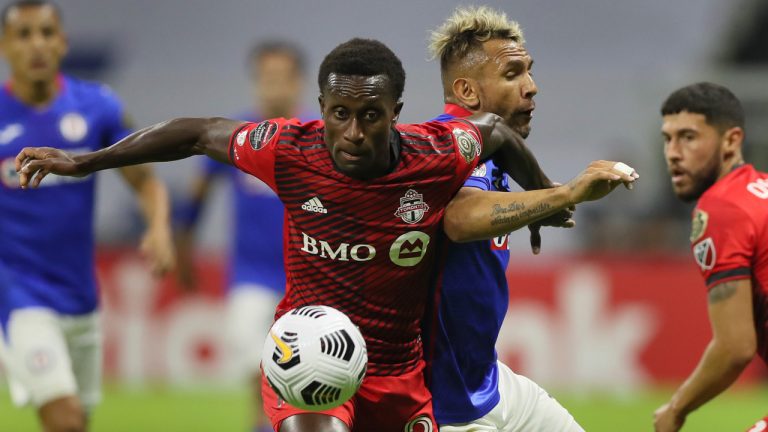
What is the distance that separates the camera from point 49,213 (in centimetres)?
725

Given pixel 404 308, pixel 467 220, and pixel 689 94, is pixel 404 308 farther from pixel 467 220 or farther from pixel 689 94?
pixel 689 94

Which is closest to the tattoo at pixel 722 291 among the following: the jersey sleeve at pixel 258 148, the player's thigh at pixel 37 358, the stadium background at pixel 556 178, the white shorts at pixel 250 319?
the jersey sleeve at pixel 258 148

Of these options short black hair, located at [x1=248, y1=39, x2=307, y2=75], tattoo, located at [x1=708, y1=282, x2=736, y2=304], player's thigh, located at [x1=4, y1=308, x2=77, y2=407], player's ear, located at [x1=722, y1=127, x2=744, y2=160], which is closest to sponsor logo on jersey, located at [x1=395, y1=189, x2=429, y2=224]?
tattoo, located at [x1=708, y1=282, x2=736, y2=304]

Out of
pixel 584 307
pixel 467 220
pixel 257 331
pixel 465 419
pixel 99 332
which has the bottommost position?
pixel 584 307

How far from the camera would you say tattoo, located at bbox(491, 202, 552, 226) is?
4629mm

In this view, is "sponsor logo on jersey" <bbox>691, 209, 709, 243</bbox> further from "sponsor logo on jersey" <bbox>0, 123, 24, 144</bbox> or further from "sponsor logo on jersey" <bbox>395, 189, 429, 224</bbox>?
"sponsor logo on jersey" <bbox>0, 123, 24, 144</bbox>

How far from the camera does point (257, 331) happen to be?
9.14 m

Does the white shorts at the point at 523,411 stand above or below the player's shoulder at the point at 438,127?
below

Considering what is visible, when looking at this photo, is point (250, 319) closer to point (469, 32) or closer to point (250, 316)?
point (250, 316)

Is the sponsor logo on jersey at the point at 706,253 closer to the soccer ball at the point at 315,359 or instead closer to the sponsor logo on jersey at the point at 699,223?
the sponsor logo on jersey at the point at 699,223

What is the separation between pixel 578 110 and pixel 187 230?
347 inches

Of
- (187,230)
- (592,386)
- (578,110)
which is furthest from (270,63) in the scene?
(578,110)

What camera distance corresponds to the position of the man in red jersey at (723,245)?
524 centimetres

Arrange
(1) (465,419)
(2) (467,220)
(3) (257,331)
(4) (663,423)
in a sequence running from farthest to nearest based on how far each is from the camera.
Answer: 1. (3) (257,331)
2. (4) (663,423)
3. (1) (465,419)
4. (2) (467,220)
